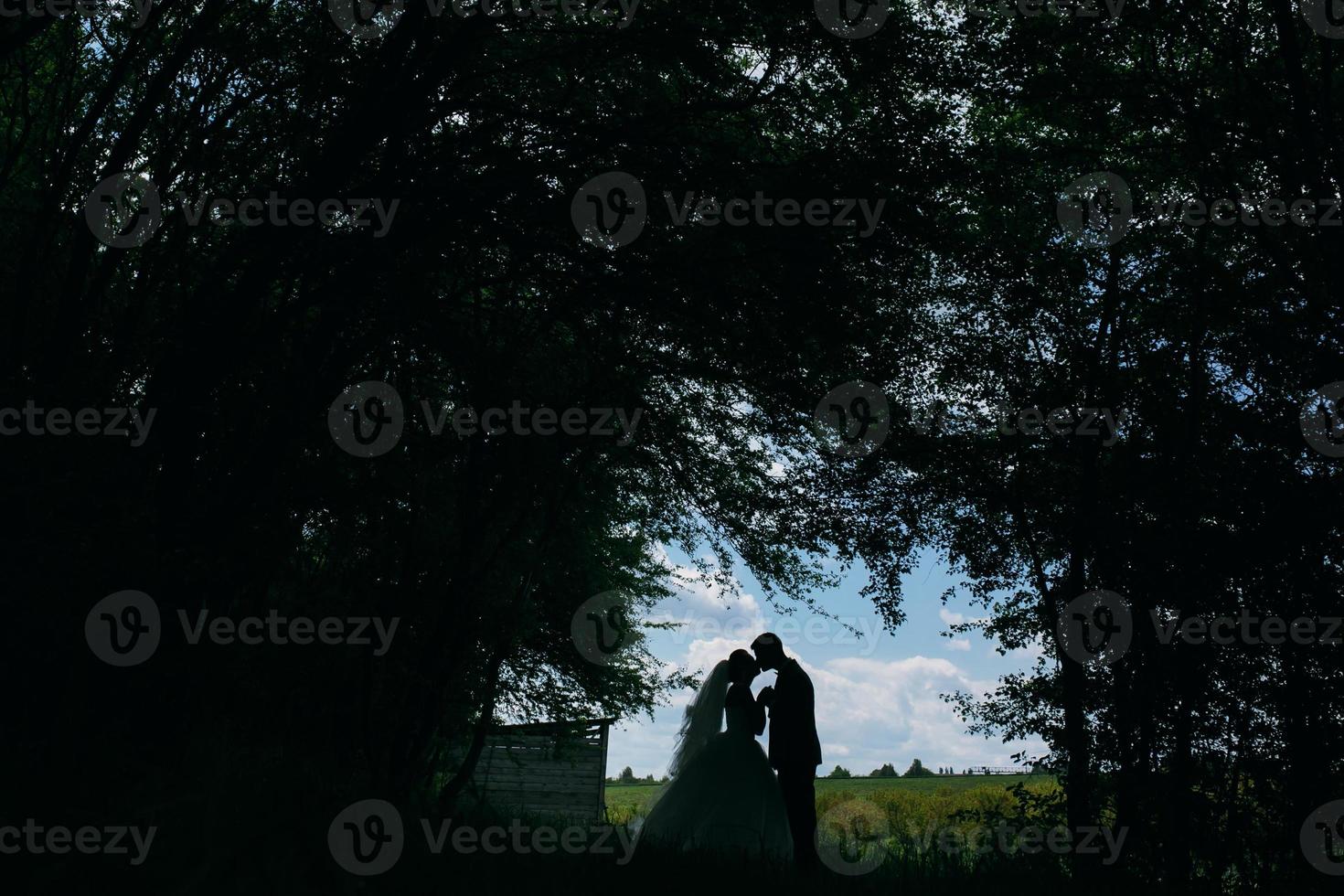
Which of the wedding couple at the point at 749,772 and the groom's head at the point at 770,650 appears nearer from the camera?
the wedding couple at the point at 749,772

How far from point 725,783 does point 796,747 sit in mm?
962

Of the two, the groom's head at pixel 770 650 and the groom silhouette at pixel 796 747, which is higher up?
the groom's head at pixel 770 650

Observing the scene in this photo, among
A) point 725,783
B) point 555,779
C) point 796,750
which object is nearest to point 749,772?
point 725,783

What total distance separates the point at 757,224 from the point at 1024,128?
248 inches

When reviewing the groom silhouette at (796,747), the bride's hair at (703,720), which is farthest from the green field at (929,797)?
the groom silhouette at (796,747)

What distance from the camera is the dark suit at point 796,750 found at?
9219 mm

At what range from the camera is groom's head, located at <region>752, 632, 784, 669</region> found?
10.0m

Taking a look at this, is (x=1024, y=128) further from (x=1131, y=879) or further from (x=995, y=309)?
(x=1131, y=879)

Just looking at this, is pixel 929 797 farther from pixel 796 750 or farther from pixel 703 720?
pixel 796 750

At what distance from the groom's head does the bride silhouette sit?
7.3 inches

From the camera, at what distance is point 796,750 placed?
9.34m

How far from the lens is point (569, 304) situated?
8.86m

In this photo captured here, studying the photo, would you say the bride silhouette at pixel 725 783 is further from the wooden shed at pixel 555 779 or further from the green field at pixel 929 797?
the wooden shed at pixel 555 779

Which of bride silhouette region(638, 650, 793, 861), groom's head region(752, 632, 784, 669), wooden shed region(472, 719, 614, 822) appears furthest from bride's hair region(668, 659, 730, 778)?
wooden shed region(472, 719, 614, 822)
